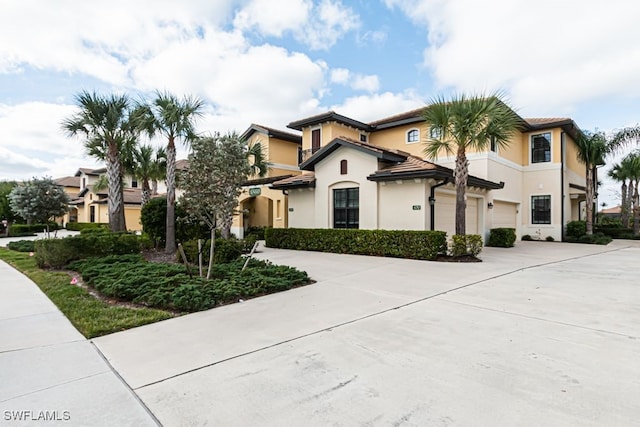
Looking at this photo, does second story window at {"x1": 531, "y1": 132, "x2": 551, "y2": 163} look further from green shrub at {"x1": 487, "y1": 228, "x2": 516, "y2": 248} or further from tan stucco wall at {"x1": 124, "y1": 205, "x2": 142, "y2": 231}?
A: tan stucco wall at {"x1": 124, "y1": 205, "x2": 142, "y2": 231}

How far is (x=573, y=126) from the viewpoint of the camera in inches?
802

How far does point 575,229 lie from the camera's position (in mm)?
20953

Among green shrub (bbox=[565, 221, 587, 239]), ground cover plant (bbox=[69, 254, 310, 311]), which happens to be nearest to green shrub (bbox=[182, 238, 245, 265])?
ground cover plant (bbox=[69, 254, 310, 311])

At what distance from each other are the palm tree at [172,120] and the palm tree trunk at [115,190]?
12.6 feet

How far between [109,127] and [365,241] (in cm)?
1164

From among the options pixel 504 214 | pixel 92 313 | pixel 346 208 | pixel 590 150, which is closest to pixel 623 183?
pixel 590 150

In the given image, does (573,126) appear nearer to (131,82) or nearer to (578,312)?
(578,312)

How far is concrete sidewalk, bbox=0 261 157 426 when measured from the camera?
2.64 meters

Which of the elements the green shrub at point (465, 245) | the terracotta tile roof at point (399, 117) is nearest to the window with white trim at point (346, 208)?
the green shrub at point (465, 245)

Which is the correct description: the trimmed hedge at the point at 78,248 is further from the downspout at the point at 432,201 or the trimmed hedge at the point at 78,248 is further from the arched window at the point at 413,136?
the arched window at the point at 413,136

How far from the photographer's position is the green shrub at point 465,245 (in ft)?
38.1

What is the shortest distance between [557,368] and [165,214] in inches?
529

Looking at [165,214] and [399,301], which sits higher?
[165,214]

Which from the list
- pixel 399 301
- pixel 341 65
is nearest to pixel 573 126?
pixel 341 65
